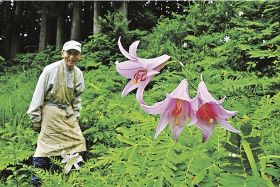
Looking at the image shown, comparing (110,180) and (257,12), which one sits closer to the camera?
(110,180)

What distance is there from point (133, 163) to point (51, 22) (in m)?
20.8

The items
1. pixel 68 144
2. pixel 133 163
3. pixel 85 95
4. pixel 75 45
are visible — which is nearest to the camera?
pixel 133 163

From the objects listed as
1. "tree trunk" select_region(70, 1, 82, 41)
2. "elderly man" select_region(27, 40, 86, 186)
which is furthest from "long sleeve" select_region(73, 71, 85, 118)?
"tree trunk" select_region(70, 1, 82, 41)

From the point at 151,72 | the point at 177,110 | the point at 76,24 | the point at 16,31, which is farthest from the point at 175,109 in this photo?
the point at 16,31

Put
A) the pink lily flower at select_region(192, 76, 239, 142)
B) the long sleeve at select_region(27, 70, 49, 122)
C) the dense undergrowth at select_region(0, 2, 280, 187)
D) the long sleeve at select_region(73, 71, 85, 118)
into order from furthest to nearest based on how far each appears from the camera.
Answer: the long sleeve at select_region(73, 71, 85, 118) < the long sleeve at select_region(27, 70, 49, 122) < the dense undergrowth at select_region(0, 2, 280, 187) < the pink lily flower at select_region(192, 76, 239, 142)

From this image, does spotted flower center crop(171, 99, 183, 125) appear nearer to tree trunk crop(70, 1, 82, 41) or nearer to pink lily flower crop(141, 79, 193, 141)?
pink lily flower crop(141, 79, 193, 141)

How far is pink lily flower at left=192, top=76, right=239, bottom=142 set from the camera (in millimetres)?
1208

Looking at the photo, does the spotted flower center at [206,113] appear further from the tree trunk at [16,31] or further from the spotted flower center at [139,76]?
the tree trunk at [16,31]

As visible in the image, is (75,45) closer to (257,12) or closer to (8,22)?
(257,12)

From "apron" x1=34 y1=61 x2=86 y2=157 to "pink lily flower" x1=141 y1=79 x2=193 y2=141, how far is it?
12.5 feet

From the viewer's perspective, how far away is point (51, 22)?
21.9m

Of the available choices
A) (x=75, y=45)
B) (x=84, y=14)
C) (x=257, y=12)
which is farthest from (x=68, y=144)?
(x=84, y=14)

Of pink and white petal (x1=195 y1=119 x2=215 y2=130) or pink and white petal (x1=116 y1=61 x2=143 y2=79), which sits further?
pink and white petal (x1=116 y1=61 x2=143 y2=79)

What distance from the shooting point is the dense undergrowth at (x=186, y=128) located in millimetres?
1526
